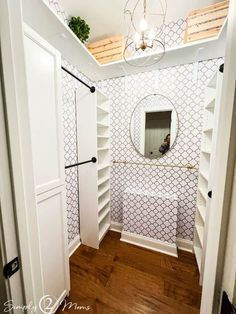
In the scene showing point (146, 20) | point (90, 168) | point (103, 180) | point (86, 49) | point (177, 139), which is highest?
point (146, 20)

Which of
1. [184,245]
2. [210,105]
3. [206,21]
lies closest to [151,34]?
[206,21]

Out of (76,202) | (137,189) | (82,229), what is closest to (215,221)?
(137,189)

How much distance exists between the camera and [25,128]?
0.55 metres

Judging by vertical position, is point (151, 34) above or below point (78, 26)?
below

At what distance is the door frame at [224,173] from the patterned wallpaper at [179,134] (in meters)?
1.33

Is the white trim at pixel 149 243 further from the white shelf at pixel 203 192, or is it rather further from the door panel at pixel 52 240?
the door panel at pixel 52 240

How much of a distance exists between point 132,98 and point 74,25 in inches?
38.3

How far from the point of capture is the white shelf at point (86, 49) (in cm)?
105

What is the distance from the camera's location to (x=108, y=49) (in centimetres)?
164

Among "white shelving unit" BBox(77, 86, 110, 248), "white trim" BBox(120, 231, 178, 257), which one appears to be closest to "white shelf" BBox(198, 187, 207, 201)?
"white trim" BBox(120, 231, 178, 257)

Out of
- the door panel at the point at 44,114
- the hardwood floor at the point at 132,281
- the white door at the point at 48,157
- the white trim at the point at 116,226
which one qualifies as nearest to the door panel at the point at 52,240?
the white door at the point at 48,157

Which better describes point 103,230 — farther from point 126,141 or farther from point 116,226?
point 126,141

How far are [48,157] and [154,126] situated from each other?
1387 mm

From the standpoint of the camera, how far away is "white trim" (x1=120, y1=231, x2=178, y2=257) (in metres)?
1.74
